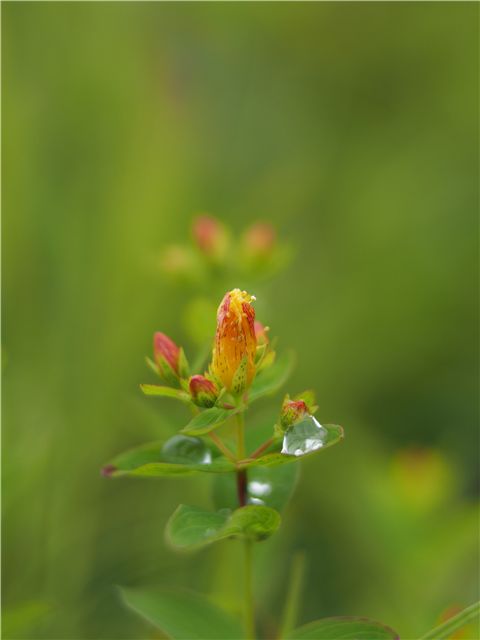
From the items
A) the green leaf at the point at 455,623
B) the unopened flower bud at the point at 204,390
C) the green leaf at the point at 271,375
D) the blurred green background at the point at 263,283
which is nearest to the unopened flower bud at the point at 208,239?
the blurred green background at the point at 263,283

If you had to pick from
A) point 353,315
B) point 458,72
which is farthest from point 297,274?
point 458,72

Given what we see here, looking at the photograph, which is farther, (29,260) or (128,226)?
(128,226)

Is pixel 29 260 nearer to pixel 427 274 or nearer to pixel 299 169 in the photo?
pixel 299 169

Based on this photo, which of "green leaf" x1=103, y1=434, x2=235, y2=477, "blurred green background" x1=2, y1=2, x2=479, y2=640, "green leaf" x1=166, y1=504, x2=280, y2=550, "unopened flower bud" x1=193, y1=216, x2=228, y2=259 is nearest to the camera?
"green leaf" x1=166, y1=504, x2=280, y2=550

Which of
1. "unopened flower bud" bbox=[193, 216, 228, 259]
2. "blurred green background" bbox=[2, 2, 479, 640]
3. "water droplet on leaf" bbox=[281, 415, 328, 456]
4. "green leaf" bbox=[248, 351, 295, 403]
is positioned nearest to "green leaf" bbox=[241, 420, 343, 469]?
"water droplet on leaf" bbox=[281, 415, 328, 456]

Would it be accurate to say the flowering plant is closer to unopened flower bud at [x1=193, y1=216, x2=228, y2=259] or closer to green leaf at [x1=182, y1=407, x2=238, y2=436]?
green leaf at [x1=182, y1=407, x2=238, y2=436]
